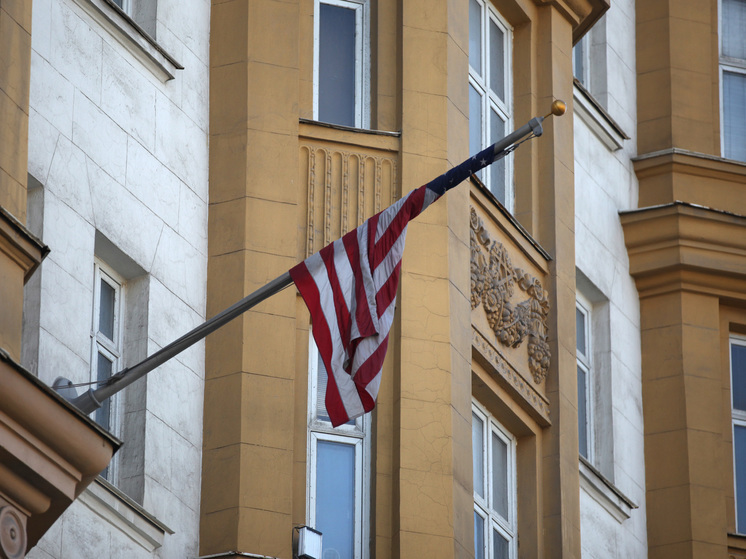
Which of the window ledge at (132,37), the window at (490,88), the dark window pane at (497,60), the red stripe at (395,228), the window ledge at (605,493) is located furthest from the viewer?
the window ledge at (605,493)

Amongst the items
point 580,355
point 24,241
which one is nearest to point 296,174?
point 24,241

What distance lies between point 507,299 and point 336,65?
104 inches

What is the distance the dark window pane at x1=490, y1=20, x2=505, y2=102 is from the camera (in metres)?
19.2

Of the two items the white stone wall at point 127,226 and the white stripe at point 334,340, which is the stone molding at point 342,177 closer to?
the white stone wall at point 127,226

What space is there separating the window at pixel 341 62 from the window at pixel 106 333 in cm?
263

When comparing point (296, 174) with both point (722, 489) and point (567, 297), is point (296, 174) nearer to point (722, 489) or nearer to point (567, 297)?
point (567, 297)

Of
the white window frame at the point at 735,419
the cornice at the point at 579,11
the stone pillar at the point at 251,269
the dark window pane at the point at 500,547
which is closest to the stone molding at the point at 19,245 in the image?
the stone pillar at the point at 251,269

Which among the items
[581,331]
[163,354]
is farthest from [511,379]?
[163,354]

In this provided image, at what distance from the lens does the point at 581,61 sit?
893 inches

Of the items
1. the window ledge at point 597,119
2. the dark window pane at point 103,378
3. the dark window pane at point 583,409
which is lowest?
the dark window pane at point 103,378

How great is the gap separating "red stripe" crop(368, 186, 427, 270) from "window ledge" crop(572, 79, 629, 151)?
8.02m

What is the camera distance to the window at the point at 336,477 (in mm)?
15469

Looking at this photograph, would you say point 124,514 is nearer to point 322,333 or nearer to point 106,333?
point 106,333

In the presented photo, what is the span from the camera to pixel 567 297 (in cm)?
1897
